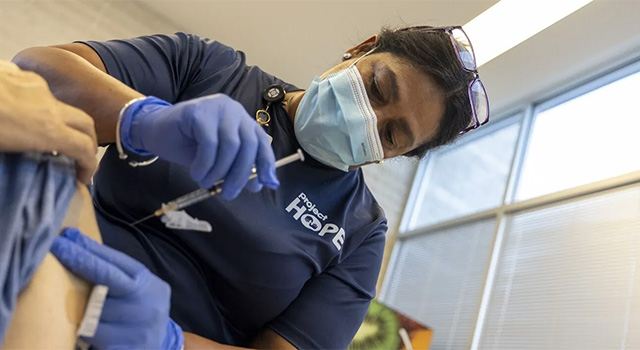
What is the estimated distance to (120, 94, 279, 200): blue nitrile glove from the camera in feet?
2.23

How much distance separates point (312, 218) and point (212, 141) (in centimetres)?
47

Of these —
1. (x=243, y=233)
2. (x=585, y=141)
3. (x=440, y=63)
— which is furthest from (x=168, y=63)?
(x=585, y=141)

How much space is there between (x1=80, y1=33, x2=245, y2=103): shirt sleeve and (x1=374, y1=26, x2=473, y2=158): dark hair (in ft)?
1.16

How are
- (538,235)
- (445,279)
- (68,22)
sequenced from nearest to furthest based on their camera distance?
(538,235), (68,22), (445,279)

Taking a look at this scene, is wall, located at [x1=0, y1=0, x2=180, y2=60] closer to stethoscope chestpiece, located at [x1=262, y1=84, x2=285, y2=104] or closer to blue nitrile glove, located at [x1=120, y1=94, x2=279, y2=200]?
stethoscope chestpiece, located at [x1=262, y1=84, x2=285, y2=104]

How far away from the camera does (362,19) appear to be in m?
3.23

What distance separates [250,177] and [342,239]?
1.54 feet

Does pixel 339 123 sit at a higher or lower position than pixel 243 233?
higher

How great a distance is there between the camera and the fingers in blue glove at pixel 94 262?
0.58 meters

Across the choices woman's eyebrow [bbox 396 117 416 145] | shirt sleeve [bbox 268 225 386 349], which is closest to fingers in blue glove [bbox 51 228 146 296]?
shirt sleeve [bbox 268 225 386 349]

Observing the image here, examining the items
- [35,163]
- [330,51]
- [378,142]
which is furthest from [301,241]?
[330,51]

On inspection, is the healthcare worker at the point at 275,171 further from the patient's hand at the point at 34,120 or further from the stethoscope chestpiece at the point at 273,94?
the patient's hand at the point at 34,120

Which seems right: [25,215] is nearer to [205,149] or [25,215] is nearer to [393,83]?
[205,149]

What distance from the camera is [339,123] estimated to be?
1153 mm
